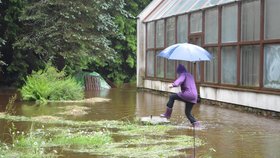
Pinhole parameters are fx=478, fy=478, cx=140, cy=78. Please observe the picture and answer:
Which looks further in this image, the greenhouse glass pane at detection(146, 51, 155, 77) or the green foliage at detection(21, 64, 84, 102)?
the greenhouse glass pane at detection(146, 51, 155, 77)

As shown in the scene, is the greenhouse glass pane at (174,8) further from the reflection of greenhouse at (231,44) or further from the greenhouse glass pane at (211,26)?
the greenhouse glass pane at (211,26)

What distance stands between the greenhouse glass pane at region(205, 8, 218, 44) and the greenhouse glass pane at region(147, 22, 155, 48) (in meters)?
6.24

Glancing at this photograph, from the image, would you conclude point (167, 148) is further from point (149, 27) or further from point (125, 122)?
point (149, 27)

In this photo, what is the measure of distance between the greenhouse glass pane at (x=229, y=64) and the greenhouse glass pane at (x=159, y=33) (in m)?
6.50

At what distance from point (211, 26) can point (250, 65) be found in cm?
313

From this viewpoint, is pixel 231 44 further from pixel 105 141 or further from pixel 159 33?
pixel 105 141

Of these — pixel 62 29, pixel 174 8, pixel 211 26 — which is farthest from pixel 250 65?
pixel 62 29

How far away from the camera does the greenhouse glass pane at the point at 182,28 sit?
1994 cm

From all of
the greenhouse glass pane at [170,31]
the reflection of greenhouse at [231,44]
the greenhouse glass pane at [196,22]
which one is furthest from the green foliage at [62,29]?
the greenhouse glass pane at [196,22]

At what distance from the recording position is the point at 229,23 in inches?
636

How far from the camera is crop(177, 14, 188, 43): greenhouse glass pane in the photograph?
19.9 meters

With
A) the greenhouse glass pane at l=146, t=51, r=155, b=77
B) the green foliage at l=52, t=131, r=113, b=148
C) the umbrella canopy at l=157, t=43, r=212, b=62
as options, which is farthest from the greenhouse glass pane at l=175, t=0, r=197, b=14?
the green foliage at l=52, t=131, r=113, b=148

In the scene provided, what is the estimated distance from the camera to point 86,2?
23.8 metres

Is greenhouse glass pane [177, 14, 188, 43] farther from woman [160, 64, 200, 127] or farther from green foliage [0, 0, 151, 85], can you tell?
Result: woman [160, 64, 200, 127]
